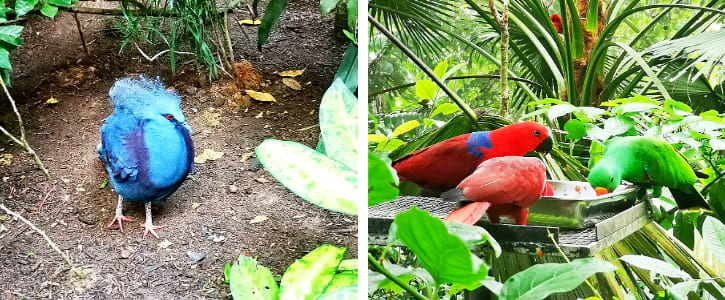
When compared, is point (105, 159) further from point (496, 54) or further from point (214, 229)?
point (496, 54)

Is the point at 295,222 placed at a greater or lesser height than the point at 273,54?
lesser

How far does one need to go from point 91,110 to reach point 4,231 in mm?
226

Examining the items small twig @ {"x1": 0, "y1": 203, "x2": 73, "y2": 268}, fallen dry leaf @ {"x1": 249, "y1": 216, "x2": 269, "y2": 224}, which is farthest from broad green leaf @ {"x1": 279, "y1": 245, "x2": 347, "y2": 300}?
small twig @ {"x1": 0, "y1": 203, "x2": 73, "y2": 268}

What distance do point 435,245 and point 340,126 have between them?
0.61ft

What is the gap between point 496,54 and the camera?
75cm

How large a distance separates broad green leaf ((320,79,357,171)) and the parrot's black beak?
0.81 feet

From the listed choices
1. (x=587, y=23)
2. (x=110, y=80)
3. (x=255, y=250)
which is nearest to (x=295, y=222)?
(x=255, y=250)

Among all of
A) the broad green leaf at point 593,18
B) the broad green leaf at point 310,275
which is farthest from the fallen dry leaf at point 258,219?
the broad green leaf at point 593,18

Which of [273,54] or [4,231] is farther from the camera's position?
[273,54]

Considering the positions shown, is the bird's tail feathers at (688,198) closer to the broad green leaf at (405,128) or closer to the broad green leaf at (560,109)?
the broad green leaf at (560,109)

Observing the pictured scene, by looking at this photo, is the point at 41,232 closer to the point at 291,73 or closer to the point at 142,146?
the point at 142,146

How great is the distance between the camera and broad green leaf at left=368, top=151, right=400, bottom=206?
21.3 inches

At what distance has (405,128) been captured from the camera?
2.43 feet

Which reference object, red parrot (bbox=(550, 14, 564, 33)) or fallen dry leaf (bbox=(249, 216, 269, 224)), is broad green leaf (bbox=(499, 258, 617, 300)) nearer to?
red parrot (bbox=(550, 14, 564, 33))
